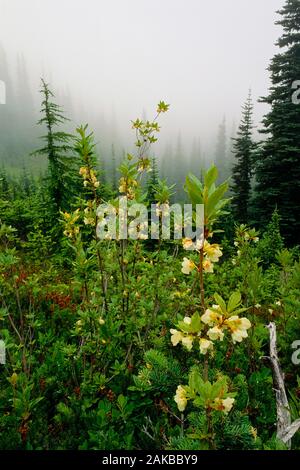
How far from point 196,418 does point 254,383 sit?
151 cm

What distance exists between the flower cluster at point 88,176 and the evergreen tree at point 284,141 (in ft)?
59.4

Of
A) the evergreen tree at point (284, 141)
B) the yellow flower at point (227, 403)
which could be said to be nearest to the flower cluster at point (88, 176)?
the yellow flower at point (227, 403)

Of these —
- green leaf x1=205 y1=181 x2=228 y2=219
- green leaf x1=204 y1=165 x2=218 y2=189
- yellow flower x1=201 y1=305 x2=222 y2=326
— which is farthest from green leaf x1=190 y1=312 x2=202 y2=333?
green leaf x1=204 y1=165 x2=218 y2=189

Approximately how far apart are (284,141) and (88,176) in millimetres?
19471

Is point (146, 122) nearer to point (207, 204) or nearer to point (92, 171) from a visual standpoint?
point (92, 171)

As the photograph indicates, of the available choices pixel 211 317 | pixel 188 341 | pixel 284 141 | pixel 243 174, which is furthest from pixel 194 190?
pixel 243 174

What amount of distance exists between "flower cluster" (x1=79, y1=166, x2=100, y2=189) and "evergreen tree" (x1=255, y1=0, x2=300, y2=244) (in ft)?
59.4

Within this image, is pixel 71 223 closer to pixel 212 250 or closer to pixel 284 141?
pixel 212 250

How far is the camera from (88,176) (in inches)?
130

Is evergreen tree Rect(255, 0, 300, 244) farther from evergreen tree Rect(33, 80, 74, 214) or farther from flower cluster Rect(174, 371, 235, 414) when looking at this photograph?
flower cluster Rect(174, 371, 235, 414)

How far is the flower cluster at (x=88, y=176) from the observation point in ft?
10.7

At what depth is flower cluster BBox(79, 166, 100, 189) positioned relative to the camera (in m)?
3.26

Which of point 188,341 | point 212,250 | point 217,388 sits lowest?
point 217,388
